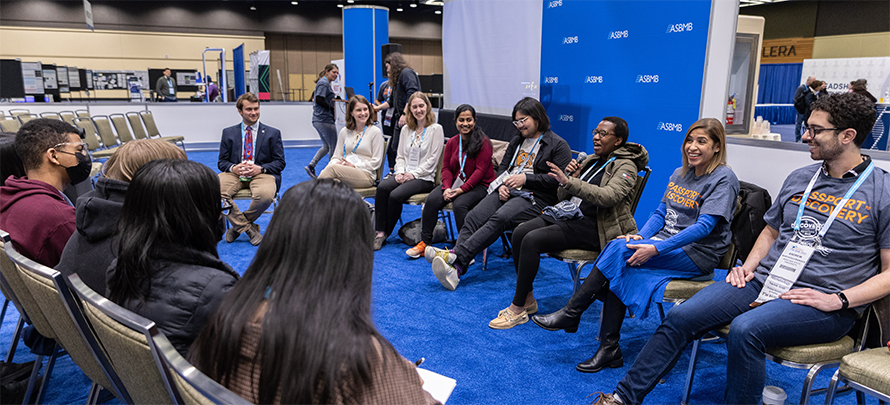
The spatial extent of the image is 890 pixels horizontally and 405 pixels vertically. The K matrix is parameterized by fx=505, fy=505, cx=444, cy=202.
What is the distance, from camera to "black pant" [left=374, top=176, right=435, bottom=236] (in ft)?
13.7

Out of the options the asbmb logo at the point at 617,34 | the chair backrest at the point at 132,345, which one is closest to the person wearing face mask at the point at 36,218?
the chair backrest at the point at 132,345

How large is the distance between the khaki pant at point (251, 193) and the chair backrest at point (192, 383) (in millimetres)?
3442

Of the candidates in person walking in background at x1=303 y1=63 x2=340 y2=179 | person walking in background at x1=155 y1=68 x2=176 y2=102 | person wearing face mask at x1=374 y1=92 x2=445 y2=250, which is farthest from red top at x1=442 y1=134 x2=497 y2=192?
person walking in background at x1=155 y1=68 x2=176 y2=102

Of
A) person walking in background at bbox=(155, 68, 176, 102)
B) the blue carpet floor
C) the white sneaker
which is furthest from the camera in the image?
person walking in background at bbox=(155, 68, 176, 102)

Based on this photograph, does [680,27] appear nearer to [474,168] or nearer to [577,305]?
[474,168]

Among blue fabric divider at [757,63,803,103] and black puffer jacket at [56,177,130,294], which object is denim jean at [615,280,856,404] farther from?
blue fabric divider at [757,63,803,103]

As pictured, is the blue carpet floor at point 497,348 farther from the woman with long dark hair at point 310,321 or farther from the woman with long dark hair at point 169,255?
the woman with long dark hair at point 310,321

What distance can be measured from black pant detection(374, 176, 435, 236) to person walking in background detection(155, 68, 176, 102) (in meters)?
7.59

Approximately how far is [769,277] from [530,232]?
122 centimetres

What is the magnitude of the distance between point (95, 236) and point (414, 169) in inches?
116

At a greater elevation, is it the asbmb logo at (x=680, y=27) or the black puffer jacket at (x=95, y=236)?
the asbmb logo at (x=680, y=27)

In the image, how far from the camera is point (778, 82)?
51.6 feet

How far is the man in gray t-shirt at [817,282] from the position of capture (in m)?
1.73

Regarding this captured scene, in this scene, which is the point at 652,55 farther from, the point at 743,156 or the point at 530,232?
the point at 530,232
